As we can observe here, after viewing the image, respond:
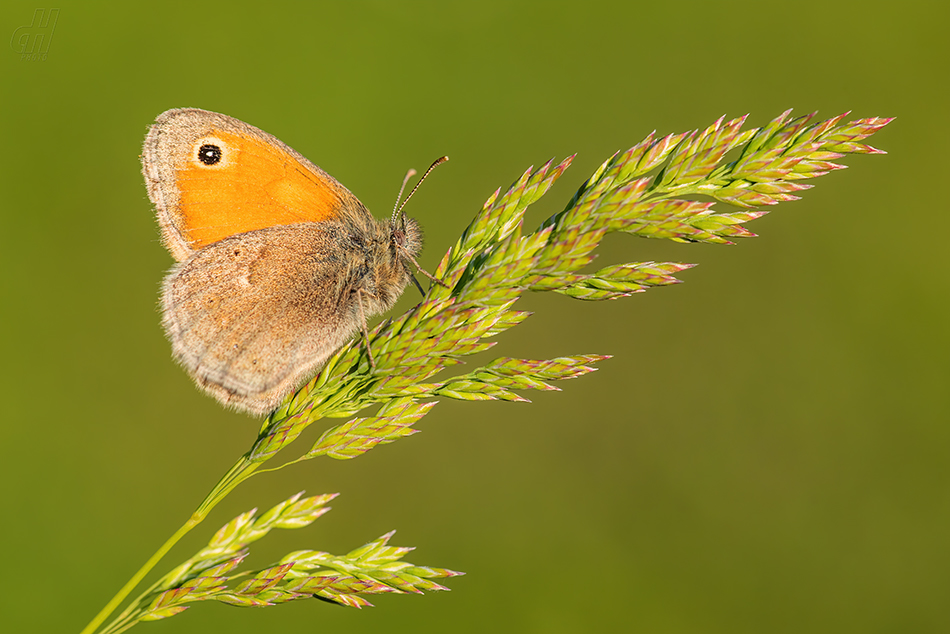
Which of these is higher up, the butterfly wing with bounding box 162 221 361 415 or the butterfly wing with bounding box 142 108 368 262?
the butterfly wing with bounding box 142 108 368 262

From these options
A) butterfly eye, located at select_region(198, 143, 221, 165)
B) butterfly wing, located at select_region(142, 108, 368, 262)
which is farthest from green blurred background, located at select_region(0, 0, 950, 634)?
butterfly eye, located at select_region(198, 143, 221, 165)

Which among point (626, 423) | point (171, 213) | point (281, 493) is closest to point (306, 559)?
point (171, 213)

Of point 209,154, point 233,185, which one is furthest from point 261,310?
point 209,154

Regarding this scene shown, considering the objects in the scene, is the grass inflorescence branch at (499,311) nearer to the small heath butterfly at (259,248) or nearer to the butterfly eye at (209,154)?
the small heath butterfly at (259,248)

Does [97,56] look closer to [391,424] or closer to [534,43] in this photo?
[534,43]

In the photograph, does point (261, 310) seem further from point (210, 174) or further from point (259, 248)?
point (210, 174)

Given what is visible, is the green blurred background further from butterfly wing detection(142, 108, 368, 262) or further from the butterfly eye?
the butterfly eye
